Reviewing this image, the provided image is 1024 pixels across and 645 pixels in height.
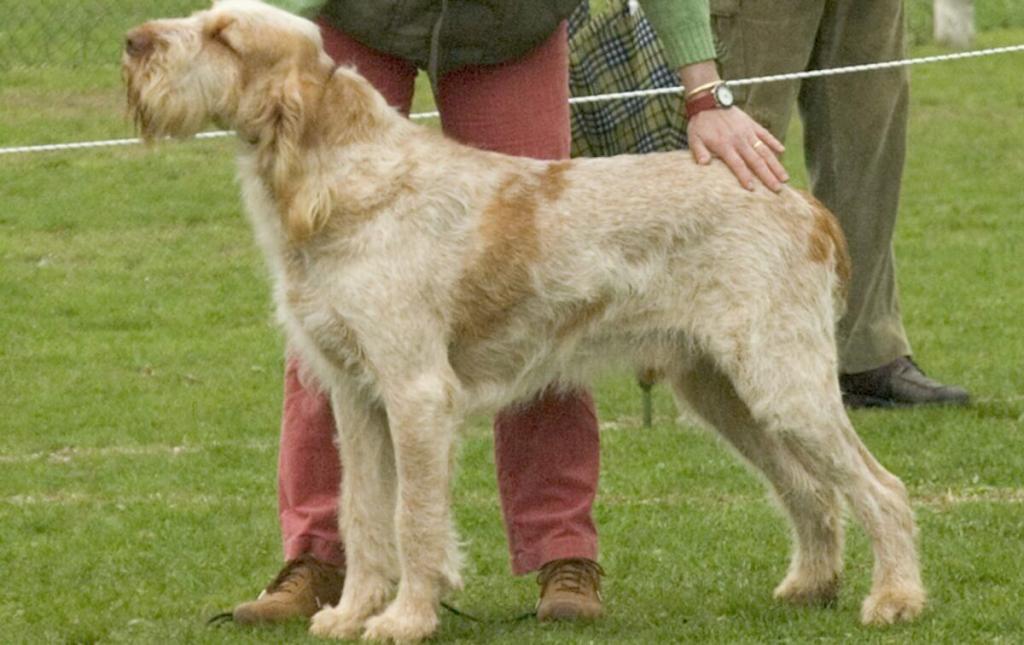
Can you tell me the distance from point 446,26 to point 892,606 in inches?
73.9

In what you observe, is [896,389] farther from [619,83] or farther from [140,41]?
[140,41]

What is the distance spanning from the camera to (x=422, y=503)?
5383 mm

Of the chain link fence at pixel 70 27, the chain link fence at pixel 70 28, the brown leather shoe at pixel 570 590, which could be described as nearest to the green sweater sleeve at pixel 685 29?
the brown leather shoe at pixel 570 590

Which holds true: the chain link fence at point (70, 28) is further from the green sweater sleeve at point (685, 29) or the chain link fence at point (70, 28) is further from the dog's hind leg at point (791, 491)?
the dog's hind leg at point (791, 491)

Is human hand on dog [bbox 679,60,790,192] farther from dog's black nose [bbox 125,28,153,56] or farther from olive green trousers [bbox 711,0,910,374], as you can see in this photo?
olive green trousers [bbox 711,0,910,374]

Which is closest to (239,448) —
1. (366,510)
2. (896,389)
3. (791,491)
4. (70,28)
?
(896,389)

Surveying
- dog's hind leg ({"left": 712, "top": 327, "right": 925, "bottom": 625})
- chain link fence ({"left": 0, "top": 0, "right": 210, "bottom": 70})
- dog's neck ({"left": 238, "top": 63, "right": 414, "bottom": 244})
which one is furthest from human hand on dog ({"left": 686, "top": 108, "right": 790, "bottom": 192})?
chain link fence ({"left": 0, "top": 0, "right": 210, "bottom": 70})

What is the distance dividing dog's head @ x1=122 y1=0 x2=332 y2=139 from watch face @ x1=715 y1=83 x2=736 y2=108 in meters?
1.06

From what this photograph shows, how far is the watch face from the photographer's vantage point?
566 centimetres

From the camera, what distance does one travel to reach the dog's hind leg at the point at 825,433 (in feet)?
17.8

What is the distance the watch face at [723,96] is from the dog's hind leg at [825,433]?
2.01ft

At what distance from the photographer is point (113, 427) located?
30.4ft

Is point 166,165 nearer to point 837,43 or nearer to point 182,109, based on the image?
point 837,43

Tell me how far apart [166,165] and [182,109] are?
33.6ft
